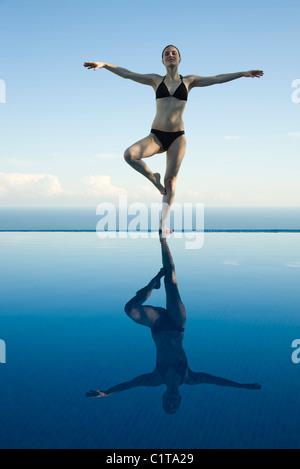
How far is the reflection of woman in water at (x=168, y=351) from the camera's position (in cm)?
158

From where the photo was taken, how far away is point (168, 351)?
1982mm

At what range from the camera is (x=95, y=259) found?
5.18 m

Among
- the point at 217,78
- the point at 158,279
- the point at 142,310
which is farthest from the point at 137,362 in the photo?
the point at 217,78

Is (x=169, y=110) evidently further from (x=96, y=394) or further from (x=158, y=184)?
(x=96, y=394)

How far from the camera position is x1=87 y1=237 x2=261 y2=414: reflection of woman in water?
1.58 m

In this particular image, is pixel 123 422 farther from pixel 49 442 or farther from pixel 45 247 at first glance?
pixel 45 247

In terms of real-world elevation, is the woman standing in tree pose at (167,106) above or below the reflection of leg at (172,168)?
above

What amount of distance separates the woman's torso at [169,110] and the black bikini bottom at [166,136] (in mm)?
51

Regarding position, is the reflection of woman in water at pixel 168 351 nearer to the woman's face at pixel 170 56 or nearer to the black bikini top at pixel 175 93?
the black bikini top at pixel 175 93

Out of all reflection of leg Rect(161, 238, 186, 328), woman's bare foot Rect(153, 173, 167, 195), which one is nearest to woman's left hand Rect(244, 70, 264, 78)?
woman's bare foot Rect(153, 173, 167, 195)

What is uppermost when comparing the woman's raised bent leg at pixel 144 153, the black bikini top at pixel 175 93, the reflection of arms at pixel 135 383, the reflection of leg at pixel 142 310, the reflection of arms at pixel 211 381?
the black bikini top at pixel 175 93

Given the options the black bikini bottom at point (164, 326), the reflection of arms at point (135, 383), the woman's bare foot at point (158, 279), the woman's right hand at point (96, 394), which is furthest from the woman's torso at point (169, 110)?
the woman's right hand at point (96, 394)

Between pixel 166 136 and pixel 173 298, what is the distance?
136 inches
